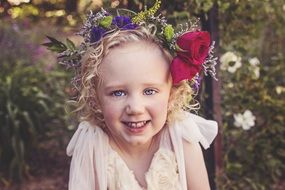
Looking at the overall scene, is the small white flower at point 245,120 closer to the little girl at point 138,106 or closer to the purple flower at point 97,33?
the little girl at point 138,106

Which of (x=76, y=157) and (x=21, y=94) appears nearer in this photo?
(x=76, y=157)

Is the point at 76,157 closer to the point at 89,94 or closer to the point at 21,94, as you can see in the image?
the point at 89,94

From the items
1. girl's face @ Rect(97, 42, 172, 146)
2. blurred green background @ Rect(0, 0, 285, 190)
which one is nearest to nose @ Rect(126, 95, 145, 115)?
girl's face @ Rect(97, 42, 172, 146)

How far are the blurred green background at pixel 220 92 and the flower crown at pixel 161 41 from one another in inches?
26.8

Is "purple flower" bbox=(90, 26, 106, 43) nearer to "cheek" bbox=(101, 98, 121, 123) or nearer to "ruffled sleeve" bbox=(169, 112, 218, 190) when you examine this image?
"cheek" bbox=(101, 98, 121, 123)

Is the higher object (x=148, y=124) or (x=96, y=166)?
(x=148, y=124)

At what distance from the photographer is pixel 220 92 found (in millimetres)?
3412

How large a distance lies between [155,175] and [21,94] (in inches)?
106

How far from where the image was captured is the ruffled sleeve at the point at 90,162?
213 centimetres

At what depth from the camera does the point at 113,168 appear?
2.16 meters

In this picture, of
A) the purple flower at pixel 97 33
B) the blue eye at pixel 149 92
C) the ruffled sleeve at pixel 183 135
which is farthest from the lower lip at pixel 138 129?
the purple flower at pixel 97 33

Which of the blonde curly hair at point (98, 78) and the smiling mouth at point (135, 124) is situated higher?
the blonde curly hair at point (98, 78)

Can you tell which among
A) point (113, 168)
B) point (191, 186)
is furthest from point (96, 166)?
point (191, 186)

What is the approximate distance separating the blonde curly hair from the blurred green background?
75cm
